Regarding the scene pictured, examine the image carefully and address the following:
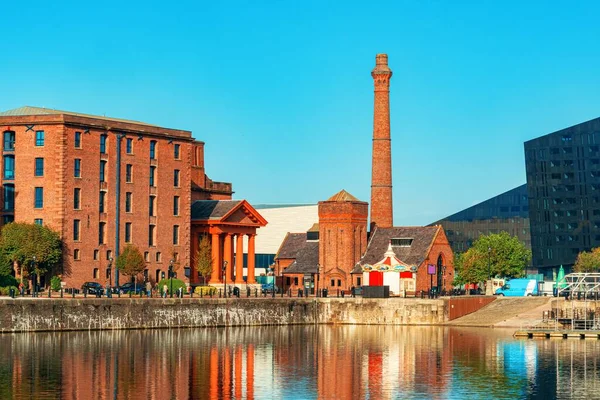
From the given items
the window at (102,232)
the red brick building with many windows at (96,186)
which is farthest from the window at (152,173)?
the window at (102,232)

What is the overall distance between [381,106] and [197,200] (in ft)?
73.3

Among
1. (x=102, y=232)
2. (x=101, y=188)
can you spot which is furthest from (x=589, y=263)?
(x=101, y=188)

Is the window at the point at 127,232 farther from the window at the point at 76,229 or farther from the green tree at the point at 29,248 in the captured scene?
the green tree at the point at 29,248

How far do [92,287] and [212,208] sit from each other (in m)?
24.9

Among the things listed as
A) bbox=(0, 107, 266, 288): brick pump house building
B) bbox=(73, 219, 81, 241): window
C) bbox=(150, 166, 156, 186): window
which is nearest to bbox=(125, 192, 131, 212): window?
bbox=(0, 107, 266, 288): brick pump house building

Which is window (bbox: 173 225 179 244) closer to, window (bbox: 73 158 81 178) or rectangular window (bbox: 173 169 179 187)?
rectangular window (bbox: 173 169 179 187)

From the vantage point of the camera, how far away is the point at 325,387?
63.1 metres

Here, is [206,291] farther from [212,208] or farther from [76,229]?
[212,208]

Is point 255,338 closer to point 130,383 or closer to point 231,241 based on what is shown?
point 130,383

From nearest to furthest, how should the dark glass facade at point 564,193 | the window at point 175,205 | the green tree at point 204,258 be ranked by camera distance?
the window at point 175,205 → the green tree at point 204,258 → the dark glass facade at point 564,193

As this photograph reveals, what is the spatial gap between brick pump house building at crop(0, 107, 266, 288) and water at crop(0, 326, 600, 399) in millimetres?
21731

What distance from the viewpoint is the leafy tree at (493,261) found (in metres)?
143

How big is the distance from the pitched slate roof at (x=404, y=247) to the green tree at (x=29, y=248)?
31293mm

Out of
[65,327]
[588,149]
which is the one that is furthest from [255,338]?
[588,149]
